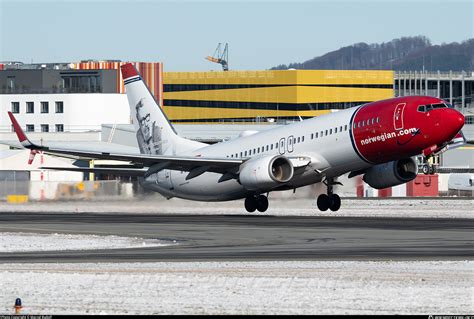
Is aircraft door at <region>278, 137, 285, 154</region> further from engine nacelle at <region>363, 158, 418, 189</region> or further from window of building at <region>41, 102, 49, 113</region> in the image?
window of building at <region>41, 102, 49, 113</region>

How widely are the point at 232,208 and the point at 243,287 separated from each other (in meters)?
37.2

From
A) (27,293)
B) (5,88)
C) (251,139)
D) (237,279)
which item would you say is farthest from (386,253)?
(5,88)

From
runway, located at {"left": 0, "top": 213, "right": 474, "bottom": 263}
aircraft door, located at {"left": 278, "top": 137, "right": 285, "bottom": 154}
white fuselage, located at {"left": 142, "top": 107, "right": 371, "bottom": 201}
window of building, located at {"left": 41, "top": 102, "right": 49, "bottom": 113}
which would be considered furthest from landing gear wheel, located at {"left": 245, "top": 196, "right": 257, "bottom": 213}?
window of building, located at {"left": 41, "top": 102, "right": 49, "bottom": 113}

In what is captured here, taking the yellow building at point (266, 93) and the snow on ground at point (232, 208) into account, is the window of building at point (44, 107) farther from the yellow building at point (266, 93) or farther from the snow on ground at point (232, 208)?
the snow on ground at point (232, 208)

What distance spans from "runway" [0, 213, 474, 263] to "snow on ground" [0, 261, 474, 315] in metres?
2.41

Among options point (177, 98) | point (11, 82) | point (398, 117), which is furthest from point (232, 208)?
point (177, 98)

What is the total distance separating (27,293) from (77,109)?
11165 cm

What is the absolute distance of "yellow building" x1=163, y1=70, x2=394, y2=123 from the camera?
16725 centimetres

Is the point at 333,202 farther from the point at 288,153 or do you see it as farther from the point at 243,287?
the point at 243,287

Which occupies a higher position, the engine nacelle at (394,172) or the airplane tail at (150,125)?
the airplane tail at (150,125)

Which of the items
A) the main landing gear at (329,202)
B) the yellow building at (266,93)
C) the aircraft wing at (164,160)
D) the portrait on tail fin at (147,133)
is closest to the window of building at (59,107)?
the yellow building at (266,93)

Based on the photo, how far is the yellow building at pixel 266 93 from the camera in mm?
167250

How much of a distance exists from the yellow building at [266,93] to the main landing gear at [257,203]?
10996 centimetres

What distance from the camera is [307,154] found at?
5159 cm
